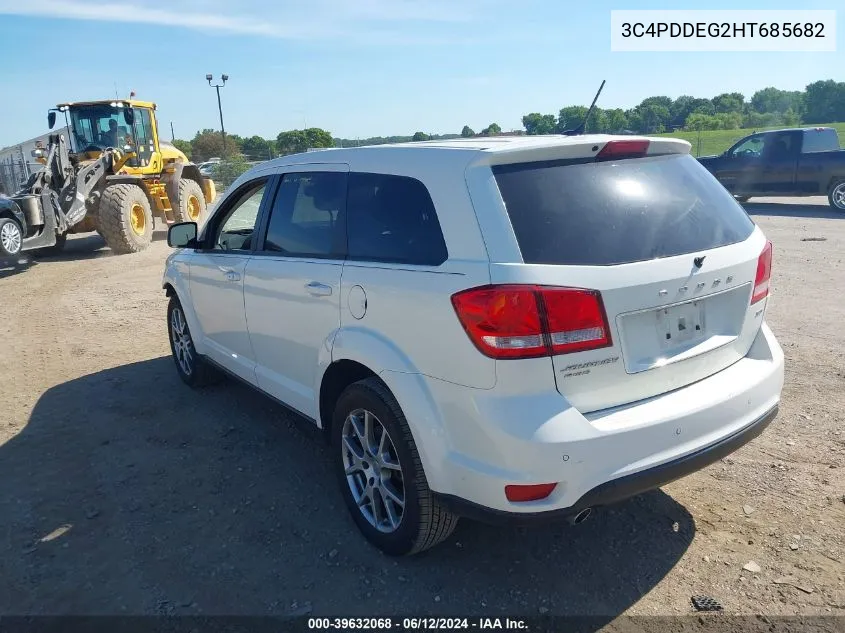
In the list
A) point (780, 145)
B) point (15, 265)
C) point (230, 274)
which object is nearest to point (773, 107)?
point (780, 145)

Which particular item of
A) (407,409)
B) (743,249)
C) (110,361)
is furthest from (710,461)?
(110,361)

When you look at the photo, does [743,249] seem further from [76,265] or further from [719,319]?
[76,265]

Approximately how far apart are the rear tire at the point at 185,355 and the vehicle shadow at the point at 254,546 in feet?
3.03

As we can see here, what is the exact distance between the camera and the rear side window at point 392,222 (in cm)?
291

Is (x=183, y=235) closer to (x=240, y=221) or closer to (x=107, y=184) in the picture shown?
(x=240, y=221)

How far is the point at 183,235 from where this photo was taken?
205 inches

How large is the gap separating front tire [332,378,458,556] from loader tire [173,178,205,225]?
14.2 metres

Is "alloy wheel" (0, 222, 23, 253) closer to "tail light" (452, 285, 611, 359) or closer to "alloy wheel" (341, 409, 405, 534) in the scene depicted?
"alloy wheel" (341, 409, 405, 534)

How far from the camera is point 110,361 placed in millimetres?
6738

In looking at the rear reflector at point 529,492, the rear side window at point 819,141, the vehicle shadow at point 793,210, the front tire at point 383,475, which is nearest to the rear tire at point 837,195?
the vehicle shadow at point 793,210

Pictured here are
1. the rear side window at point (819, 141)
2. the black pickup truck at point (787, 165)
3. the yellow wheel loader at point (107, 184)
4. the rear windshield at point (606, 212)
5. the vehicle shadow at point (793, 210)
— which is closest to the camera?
the rear windshield at point (606, 212)

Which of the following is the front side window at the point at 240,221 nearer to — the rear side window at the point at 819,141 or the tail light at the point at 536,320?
the tail light at the point at 536,320

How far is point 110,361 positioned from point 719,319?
581 cm

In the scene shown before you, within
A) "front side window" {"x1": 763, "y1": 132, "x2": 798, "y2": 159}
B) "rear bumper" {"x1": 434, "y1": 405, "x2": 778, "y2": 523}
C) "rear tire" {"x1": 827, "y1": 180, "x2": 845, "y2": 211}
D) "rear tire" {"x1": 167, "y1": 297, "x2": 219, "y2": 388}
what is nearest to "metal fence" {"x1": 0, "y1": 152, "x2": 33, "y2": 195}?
"rear tire" {"x1": 167, "y1": 297, "x2": 219, "y2": 388}
